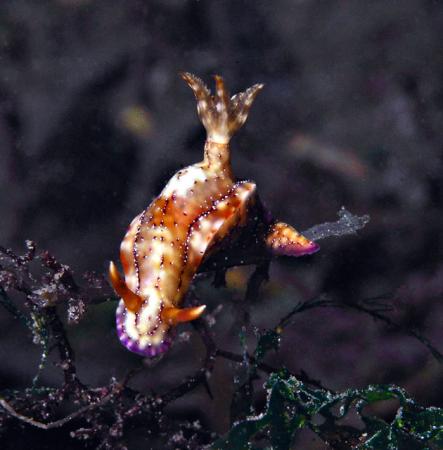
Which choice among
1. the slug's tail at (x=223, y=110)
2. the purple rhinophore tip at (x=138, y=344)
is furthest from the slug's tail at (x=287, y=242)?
the purple rhinophore tip at (x=138, y=344)

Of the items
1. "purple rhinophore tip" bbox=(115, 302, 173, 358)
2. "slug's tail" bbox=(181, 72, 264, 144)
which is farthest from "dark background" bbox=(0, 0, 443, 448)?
"purple rhinophore tip" bbox=(115, 302, 173, 358)

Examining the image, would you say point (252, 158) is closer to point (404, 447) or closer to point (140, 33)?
→ point (140, 33)

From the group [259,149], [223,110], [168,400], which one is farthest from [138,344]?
[259,149]

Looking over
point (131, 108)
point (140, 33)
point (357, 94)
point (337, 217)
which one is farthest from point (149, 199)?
point (357, 94)

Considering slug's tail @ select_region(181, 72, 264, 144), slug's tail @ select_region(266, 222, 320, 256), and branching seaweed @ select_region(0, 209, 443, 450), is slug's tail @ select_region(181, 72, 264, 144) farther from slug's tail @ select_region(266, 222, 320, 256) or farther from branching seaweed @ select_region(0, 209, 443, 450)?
branching seaweed @ select_region(0, 209, 443, 450)

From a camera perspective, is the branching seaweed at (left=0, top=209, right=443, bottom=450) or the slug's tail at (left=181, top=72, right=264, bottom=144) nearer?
the branching seaweed at (left=0, top=209, right=443, bottom=450)

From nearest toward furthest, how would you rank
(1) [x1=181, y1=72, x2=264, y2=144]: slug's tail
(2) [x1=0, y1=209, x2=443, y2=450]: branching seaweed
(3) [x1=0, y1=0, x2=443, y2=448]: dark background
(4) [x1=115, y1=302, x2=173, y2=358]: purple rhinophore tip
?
1. (4) [x1=115, y1=302, x2=173, y2=358]: purple rhinophore tip
2. (2) [x1=0, y1=209, x2=443, y2=450]: branching seaweed
3. (1) [x1=181, y1=72, x2=264, y2=144]: slug's tail
4. (3) [x1=0, y1=0, x2=443, y2=448]: dark background

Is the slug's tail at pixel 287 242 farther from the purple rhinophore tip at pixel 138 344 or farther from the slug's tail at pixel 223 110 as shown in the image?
the purple rhinophore tip at pixel 138 344
